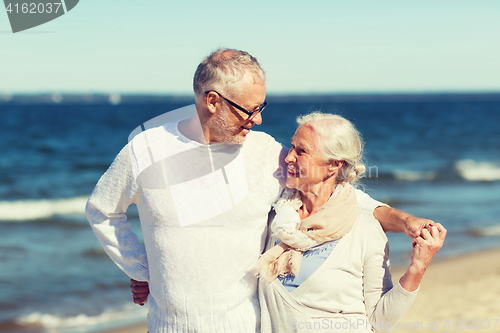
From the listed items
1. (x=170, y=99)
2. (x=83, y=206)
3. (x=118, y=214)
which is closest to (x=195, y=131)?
(x=118, y=214)

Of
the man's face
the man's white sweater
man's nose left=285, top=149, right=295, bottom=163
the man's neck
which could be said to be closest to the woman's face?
man's nose left=285, top=149, right=295, bottom=163

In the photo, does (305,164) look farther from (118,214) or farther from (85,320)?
(85,320)

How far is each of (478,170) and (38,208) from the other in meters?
15.7

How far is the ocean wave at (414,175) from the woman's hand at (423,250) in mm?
14005

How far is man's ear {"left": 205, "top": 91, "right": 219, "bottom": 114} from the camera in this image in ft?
7.15

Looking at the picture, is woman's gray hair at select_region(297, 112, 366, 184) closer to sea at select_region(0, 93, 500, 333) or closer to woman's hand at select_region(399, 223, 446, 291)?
sea at select_region(0, 93, 500, 333)

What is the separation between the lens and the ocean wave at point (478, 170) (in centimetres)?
1554

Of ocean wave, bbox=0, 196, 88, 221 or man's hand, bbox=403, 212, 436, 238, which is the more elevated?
man's hand, bbox=403, 212, 436, 238

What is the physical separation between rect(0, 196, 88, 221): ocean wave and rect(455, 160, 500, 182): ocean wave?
1313 centimetres

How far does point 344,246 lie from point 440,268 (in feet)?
18.2

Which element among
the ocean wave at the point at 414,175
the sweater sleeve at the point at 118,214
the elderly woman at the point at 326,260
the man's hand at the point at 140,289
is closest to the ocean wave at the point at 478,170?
the ocean wave at the point at 414,175

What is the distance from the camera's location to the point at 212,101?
7.21 ft

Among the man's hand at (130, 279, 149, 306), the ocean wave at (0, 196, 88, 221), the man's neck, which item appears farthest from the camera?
the ocean wave at (0, 196, 88, 221)

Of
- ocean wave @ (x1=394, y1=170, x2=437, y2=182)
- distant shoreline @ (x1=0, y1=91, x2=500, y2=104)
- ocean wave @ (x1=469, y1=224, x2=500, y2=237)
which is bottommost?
distant shoreline @ (x1=0, y1=91, x2=500, y2=104)
